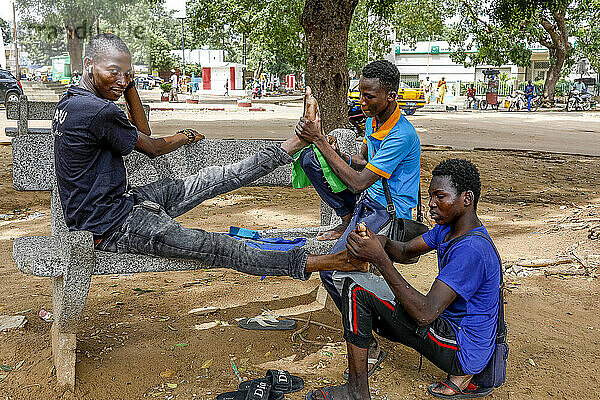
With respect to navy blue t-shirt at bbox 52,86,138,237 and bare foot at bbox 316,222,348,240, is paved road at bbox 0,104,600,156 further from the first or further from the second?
navy blue t-shirt at bbox 52,86,138,237

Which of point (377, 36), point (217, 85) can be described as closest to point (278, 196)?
point (377, 36)

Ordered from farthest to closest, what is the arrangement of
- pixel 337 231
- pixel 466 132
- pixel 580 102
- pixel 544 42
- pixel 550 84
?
pixel 550 84 → pixel 580 102 → pixel 544 42 → pixel 466 132 → pixel 337 231

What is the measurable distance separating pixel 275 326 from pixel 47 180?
1644 mm

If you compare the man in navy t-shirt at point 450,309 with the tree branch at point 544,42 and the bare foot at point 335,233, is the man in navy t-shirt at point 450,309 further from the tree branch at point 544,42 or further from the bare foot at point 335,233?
the tree branch at point 544,42

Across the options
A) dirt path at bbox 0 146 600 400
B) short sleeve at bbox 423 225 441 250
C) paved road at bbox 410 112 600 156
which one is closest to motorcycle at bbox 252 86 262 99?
paved road at bbox 410 112 600 156

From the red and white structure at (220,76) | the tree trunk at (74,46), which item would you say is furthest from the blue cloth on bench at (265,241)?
the red and white structure at (220,76)

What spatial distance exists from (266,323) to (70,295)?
1.34 metres

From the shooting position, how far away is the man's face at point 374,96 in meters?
3.40

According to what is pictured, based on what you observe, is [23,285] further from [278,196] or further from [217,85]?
[217,85]

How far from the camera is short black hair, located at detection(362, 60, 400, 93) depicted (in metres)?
3.38

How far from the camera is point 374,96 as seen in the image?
11.2 ft

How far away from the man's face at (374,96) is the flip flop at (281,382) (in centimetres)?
154

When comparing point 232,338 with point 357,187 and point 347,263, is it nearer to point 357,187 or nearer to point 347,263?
point 347,263

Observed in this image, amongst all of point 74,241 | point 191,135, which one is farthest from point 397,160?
point 74,241
